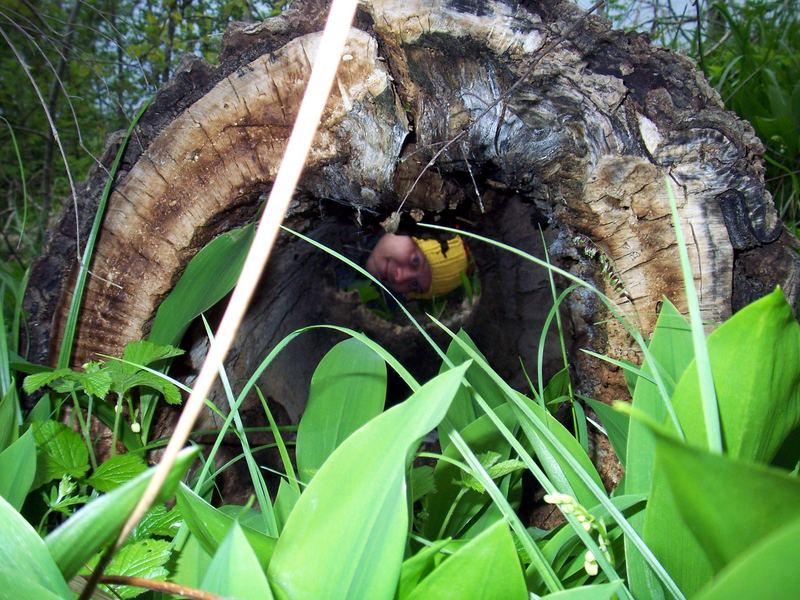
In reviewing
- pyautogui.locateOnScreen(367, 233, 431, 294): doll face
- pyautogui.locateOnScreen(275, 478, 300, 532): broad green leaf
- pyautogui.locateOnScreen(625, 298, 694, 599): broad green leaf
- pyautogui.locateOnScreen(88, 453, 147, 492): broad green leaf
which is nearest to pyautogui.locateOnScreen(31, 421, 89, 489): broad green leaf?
pyautogui.locateOnScreen(88, 453, 147, 492): broad green leaf

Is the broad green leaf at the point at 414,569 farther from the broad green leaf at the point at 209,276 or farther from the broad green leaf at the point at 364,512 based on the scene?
the broad green leaf at the point at 209,276

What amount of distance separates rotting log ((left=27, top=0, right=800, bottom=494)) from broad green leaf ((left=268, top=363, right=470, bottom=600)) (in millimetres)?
476

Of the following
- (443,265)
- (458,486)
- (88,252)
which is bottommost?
(458,486)

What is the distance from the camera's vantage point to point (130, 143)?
838 mm

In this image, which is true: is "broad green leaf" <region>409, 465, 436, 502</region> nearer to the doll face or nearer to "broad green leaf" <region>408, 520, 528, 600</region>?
"broad green leaf" <region>408, 520, 528, 600</region>

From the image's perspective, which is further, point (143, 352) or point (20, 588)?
point (143, 352)

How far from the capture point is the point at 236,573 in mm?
352

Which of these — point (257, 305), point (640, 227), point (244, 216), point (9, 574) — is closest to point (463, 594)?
point (9, 574)

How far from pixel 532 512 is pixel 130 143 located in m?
0.85

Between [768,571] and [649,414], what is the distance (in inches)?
12.0

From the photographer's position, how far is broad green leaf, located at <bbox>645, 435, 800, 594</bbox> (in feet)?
0.82

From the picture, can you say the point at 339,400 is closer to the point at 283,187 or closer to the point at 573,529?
the point at 573,529

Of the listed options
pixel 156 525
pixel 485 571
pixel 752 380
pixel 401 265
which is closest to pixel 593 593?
pixel 485 571

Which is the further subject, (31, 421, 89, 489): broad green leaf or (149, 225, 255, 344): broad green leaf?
(149, 225, 255, 344): broad green leaf
